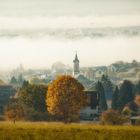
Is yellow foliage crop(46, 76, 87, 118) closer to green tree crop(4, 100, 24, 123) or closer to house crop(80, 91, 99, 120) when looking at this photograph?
green tree crop(4, 100, 24, 123)

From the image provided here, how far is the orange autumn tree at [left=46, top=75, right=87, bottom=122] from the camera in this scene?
3364 inches

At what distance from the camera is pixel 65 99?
88188 millimetres

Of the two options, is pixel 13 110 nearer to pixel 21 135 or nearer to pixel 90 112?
pixel 90 112

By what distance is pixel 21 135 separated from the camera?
38344 mm

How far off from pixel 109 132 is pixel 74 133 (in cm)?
262

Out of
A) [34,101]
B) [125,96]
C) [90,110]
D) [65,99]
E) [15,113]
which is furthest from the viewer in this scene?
[125,96]

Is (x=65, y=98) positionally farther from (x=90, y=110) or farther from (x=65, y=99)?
(x=90, y=110)

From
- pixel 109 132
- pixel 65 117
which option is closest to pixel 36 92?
pixel 65 117

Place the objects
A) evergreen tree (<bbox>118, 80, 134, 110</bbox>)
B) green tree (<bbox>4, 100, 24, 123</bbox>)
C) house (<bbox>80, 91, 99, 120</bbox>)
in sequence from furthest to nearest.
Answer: evergreen tree (<bbox>118, 80, 134, 110</bbox>), house (<bbox>80, 91, 99, 120</bbox>), green tree (<bbox>4, 100, 24, 123</bbox>)

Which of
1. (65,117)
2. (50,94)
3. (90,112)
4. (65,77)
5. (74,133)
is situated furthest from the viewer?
(90,112)

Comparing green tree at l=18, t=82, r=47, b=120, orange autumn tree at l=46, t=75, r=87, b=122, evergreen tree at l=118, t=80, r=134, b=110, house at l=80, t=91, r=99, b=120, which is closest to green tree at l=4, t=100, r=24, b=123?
green tree at l=18, t=82, r=47, b=120

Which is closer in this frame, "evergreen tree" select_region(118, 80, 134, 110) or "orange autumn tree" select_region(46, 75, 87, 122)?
"orange autumn tree" select_region(46, 75, 87, 122)

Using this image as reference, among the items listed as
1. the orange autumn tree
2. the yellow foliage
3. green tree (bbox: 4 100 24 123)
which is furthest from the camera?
the yellow foliage

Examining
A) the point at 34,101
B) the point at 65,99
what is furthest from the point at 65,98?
the point at 34,101
